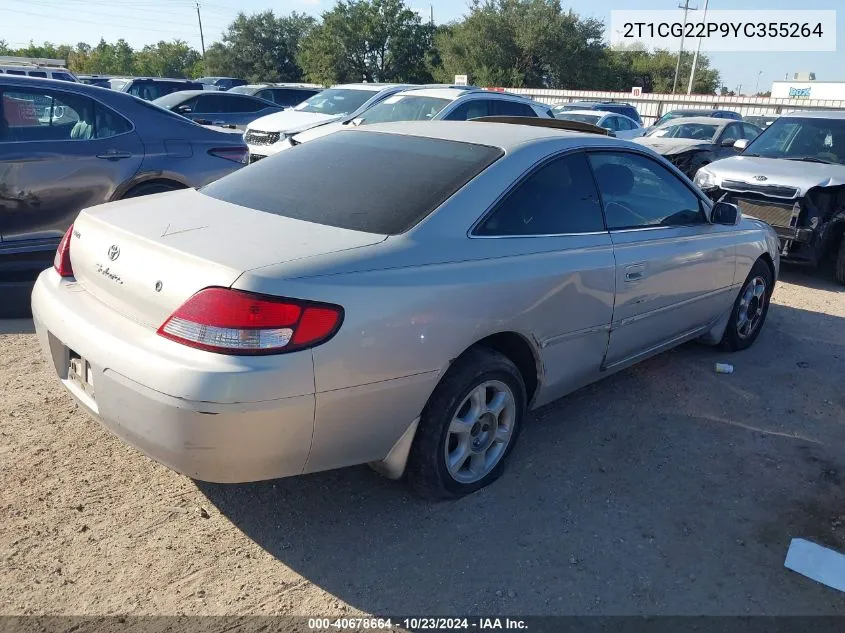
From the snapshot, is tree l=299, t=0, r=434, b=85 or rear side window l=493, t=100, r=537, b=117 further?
tree l=299, t=0, r=434, b=85

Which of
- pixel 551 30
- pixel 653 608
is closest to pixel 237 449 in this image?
pixel 653 608

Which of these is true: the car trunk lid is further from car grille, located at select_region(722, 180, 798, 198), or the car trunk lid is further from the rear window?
car grille, located at select_region(722, 180, 798, 198)

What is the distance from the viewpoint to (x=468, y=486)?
314cm

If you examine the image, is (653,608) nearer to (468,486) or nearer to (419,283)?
(468,486)

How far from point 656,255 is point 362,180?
172 cm

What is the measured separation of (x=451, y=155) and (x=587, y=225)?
2.59ft

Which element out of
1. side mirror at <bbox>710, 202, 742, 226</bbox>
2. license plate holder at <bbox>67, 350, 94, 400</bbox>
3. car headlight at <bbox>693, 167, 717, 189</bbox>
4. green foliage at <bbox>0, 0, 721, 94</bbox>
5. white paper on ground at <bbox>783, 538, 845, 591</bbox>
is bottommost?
white paper on ground at <bbox>783, 538, 845, 591</bbox>

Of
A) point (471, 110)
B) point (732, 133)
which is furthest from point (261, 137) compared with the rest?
point (732, 133)

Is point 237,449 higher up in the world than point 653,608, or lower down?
higher up

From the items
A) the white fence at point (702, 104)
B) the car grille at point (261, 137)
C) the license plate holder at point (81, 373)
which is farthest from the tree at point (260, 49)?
the license plate holder at point (81, 373)

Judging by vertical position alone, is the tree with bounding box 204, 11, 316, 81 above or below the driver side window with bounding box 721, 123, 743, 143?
above

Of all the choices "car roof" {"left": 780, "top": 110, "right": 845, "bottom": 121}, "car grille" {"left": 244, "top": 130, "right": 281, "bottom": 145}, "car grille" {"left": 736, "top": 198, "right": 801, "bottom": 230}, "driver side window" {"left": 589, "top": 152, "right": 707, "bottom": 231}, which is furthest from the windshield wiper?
"car grille" {"left": 244, "top": 130, "right": 281, "bottom": 145}

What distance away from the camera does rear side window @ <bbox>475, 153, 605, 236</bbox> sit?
312 cm

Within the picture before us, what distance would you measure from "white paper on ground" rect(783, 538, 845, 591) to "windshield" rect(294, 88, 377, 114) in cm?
1024
